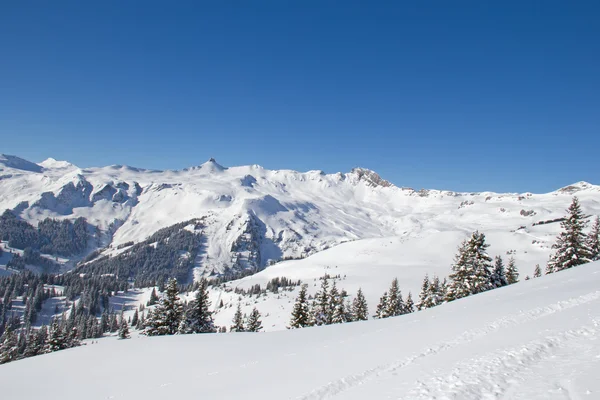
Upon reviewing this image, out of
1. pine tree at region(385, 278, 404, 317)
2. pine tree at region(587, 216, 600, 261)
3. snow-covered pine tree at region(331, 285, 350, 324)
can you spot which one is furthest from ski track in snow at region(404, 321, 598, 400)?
pine tree at region(385, 278, 404, 317)

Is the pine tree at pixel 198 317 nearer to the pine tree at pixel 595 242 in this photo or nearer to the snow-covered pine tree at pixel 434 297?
the snow-covered pine tree at pixel 434 297

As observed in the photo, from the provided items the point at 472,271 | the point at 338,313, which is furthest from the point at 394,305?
the point at 472,271

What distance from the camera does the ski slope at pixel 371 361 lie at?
973 cm

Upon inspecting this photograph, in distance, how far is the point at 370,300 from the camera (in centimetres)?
11131

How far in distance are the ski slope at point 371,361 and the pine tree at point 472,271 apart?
15.6 meters

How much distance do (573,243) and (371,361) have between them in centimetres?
4037

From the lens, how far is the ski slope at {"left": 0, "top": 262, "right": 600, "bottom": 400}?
973cm

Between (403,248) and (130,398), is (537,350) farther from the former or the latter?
(403,248)

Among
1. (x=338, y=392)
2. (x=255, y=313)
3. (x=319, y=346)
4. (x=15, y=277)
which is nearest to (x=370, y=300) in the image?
(x=255, y=313)

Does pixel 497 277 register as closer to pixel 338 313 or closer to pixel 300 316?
pixel 338 313

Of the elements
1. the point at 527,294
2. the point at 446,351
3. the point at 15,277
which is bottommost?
the point at 15,277

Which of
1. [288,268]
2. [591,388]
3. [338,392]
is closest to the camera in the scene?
[591,388]

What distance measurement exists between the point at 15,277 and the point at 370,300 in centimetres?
18103

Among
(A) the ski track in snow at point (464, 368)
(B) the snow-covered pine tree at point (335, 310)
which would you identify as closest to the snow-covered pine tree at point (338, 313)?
(B) the snow-covered pine tree at point (335, 310)
